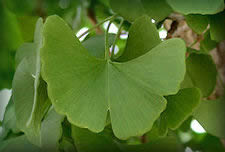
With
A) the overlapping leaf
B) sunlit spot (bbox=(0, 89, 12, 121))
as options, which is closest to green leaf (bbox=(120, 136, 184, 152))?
the overlapping leaf

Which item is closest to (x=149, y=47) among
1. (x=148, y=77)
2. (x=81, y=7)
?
(x=148, y=77)

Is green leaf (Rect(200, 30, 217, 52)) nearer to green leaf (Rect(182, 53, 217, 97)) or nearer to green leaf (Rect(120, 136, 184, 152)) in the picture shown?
green leaf (Rect(182, 53, 217, 97))

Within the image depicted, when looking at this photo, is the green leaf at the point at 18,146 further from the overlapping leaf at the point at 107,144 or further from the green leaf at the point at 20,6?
the green leaf at the point at 20,6

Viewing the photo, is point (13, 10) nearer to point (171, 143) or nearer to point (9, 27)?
point (9, 27)

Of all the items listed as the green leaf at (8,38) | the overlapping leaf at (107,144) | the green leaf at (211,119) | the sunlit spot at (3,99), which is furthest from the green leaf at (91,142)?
the green leaf at (8,38)

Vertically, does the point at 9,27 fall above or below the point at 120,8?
below

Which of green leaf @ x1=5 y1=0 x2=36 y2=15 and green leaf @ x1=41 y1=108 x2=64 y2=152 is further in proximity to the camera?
green leaf @ x1=5 y1=0 x2=36 y2=15
